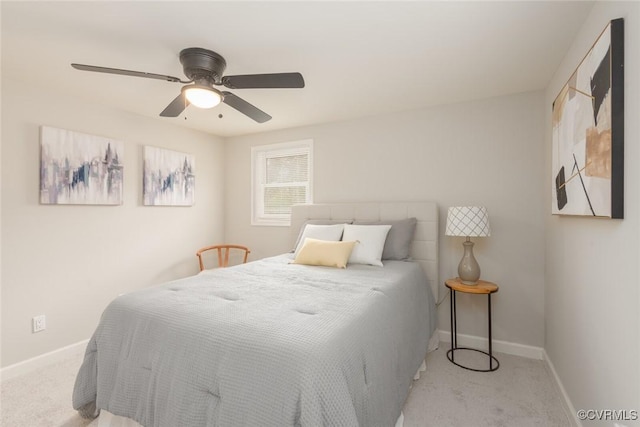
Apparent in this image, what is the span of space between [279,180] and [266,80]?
226cm

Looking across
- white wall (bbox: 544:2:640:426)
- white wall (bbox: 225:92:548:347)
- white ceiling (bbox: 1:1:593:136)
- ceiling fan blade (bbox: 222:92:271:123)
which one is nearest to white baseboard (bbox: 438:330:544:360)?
white wall (bbox: 225:92:548:347)

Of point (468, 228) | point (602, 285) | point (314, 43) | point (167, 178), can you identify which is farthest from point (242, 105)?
point (602, 285)

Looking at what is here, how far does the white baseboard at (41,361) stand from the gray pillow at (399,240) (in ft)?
9.70

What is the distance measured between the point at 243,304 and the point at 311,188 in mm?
2341

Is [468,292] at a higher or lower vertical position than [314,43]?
lower

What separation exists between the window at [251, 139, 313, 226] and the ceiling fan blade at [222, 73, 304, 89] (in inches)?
72.9

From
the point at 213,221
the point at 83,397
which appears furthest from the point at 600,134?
the point at 213,221

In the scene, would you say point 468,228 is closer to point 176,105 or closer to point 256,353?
point 256,353

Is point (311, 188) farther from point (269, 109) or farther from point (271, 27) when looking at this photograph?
point (271, 27)

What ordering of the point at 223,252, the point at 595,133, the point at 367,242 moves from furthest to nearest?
the point at 223,252 → the point at 367,242 → the point at 595,133

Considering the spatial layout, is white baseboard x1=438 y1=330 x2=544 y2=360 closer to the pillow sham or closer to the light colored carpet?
the light colored carpet

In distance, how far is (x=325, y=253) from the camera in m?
2.67

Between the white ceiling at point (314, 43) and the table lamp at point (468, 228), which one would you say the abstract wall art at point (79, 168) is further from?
the table lamp at point (468, 228)

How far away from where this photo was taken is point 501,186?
2812mm
